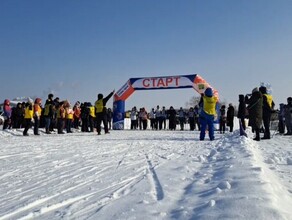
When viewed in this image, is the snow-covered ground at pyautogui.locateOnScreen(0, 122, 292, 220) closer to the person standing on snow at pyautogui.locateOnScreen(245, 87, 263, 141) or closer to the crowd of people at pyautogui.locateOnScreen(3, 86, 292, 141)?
the person standing on snow at pyautogui.locateOnScreen(245, 87, 263, 141)

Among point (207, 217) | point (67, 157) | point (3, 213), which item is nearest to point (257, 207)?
point (207, 217)

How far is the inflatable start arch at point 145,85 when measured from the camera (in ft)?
74.9

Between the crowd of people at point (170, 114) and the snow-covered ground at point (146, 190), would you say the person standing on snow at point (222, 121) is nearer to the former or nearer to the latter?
the crowd of people at point (170, 114)

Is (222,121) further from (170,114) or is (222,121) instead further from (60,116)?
(60,116)

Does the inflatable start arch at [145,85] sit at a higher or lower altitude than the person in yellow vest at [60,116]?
higher

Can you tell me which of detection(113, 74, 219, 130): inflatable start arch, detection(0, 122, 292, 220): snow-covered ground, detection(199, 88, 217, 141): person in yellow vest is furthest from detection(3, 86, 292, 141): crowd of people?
detection(0, 122, 292, 220): snow-covered ground

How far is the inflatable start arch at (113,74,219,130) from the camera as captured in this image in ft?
74.9

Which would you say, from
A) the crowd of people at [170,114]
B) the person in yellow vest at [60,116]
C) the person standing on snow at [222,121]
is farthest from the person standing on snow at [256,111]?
the person in yellow vest at [60,116]

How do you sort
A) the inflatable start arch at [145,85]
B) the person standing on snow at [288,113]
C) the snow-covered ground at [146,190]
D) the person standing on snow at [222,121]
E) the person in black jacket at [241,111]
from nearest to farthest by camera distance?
the snow-covered ground at [146,190] < the person in black jacket at [241,111] < the person standing on snow at [288,113] < the person standing on snow at [222,121] < the inflatable start arch at [145,85]

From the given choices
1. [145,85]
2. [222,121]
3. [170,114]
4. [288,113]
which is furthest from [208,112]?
[145,85]

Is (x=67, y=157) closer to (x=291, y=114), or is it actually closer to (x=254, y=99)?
(x=254, y=99)

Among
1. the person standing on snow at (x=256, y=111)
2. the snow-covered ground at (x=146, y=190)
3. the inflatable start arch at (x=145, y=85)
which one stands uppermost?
the inflatable start arch at (x=145, y=85)

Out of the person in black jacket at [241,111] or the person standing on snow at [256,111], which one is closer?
the person standing on snow at [256,111]

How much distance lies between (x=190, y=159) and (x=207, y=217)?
3332mm
